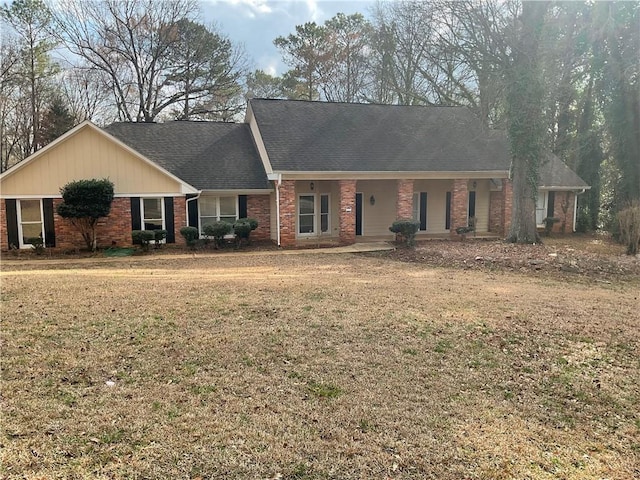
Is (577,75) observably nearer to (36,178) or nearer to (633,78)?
(633,78)

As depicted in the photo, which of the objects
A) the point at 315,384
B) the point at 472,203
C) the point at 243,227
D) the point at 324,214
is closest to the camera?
the point at 315,384

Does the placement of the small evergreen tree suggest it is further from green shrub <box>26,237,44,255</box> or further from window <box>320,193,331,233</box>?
window <box>320,193,331,233</box>

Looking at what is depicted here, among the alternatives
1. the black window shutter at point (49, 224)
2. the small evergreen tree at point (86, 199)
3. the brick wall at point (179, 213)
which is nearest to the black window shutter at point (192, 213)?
the brick wall at point (179, 213)

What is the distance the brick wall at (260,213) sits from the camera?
18250 millimetres

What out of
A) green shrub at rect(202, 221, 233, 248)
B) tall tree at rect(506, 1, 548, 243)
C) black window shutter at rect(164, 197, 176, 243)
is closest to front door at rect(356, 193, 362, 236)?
green shrub at rect(202, 221, 233, 248)

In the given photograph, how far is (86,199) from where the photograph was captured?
1526 centimetres

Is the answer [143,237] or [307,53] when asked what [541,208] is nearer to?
[143,237]

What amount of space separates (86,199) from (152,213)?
2.32 meters

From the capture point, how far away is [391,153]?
1947 centimetres

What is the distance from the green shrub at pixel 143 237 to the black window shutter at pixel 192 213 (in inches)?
68.6

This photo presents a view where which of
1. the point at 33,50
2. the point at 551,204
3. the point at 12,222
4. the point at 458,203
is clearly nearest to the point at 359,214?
the point at 458,203

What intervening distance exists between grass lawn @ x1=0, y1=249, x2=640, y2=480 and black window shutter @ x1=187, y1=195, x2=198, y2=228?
8.86m

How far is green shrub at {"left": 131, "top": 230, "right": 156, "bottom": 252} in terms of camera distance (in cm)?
1580

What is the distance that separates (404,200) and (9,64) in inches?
986
